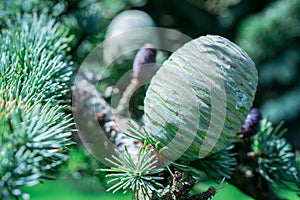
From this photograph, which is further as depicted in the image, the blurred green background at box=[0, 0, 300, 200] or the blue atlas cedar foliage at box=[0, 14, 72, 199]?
the blurred green background at box=[0, 0, 300, 200]

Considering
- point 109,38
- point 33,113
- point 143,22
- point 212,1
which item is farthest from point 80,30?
point 212,1

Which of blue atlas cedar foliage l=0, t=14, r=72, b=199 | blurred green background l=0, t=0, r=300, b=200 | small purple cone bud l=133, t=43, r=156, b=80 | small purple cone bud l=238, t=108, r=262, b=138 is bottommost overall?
blurred green background l=0, t=0, r=300, b=200

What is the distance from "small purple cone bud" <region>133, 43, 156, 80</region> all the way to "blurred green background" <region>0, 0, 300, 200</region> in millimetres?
95

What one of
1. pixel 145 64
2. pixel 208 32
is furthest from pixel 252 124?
pixel 208 32

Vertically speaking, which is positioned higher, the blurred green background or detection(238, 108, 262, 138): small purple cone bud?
detection(238, 108, 262, 138): small purple cone bud

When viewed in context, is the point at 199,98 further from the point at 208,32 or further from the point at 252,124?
the point at 208,32

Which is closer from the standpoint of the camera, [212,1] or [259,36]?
[259,36]

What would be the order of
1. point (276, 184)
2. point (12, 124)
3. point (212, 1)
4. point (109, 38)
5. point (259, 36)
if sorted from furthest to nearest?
point (212, 1) → point (259, 36) → point (109, 38) → point (276, 184) → point (12, 124)

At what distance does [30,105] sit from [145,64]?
0.13 meters

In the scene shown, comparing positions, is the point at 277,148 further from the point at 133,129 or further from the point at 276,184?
the point at 133,129

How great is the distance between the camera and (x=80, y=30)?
1.57ft

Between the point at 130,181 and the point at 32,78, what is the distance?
96mm

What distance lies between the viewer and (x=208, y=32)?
103 cm

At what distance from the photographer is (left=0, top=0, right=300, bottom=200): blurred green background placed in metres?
0.48
